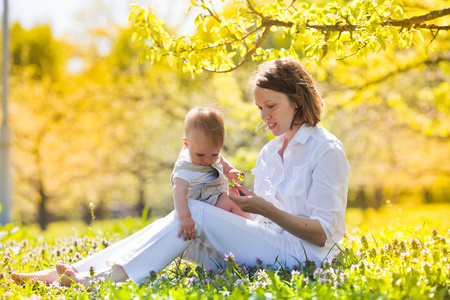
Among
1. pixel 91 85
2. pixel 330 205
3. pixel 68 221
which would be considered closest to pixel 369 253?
pixel 330 205

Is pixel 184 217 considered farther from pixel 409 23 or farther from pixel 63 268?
pixel 409 23

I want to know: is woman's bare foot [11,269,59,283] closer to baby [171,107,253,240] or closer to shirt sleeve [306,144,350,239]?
baby [171,107,253,240]

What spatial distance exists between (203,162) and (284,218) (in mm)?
714

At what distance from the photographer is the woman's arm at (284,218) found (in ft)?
8.98

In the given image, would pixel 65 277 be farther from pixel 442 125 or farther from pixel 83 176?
pixel 83 176

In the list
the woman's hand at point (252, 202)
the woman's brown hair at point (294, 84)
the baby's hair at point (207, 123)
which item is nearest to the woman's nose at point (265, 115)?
the woman's brown hair at point (294, 84)

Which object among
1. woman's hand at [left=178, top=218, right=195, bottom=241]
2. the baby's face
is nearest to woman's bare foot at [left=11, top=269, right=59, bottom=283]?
woman's hand at [left=178, top=218, right=195, bottom=241]

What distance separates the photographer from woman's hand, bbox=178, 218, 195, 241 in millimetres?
2764

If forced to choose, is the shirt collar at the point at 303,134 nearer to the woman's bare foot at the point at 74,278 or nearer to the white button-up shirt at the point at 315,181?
the white button-up shirt at the point at 315,181

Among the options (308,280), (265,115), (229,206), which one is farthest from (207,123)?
(308,280)

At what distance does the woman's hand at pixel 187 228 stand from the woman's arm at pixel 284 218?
0.28 m

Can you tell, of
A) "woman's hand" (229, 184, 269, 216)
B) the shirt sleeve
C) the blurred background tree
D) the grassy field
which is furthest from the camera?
the blurred background tree

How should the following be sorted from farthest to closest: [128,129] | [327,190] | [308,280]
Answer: [128,129], [327,190], [308,280]

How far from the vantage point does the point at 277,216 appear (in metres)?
2.77
